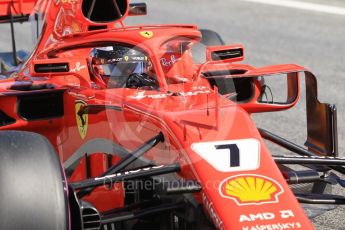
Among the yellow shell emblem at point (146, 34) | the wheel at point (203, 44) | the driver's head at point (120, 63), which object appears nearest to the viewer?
the yellow shell emblem at point (146, 34)

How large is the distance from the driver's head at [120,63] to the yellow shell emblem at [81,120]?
1.10 feet

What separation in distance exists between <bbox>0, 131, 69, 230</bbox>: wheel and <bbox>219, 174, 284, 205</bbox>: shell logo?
2.98ft

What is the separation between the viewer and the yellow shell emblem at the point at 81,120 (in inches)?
239

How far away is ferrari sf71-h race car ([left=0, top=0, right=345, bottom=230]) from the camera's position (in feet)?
15.7

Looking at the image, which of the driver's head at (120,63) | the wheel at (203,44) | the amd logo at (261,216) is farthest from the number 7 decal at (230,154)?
the wheel at (203,44)

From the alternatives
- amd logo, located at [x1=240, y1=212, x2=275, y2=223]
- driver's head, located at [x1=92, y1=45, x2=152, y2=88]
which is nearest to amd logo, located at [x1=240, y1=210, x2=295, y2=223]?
amd logo, located at [x1=240, y1=212, x2=275, y2=223]

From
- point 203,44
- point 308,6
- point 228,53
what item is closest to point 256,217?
point 228,53

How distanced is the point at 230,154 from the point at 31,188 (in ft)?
3.87

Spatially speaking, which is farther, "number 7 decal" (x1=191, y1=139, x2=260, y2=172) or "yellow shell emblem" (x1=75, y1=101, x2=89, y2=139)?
"yellow shell emblem" (x1=75, y1=101, x2=89, y2=139)

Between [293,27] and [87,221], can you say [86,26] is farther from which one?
[293,27]

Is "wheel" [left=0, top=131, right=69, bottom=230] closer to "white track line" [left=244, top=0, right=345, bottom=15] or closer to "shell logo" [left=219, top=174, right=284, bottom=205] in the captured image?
"shell logo" [left=219, top=174, right=284, bottom=205]

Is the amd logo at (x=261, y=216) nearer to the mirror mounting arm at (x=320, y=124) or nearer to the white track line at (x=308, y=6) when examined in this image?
the mirror mounting arm at (x=320, y=124)

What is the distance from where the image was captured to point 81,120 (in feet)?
20.1

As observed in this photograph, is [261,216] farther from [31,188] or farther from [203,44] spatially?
[203,44]
